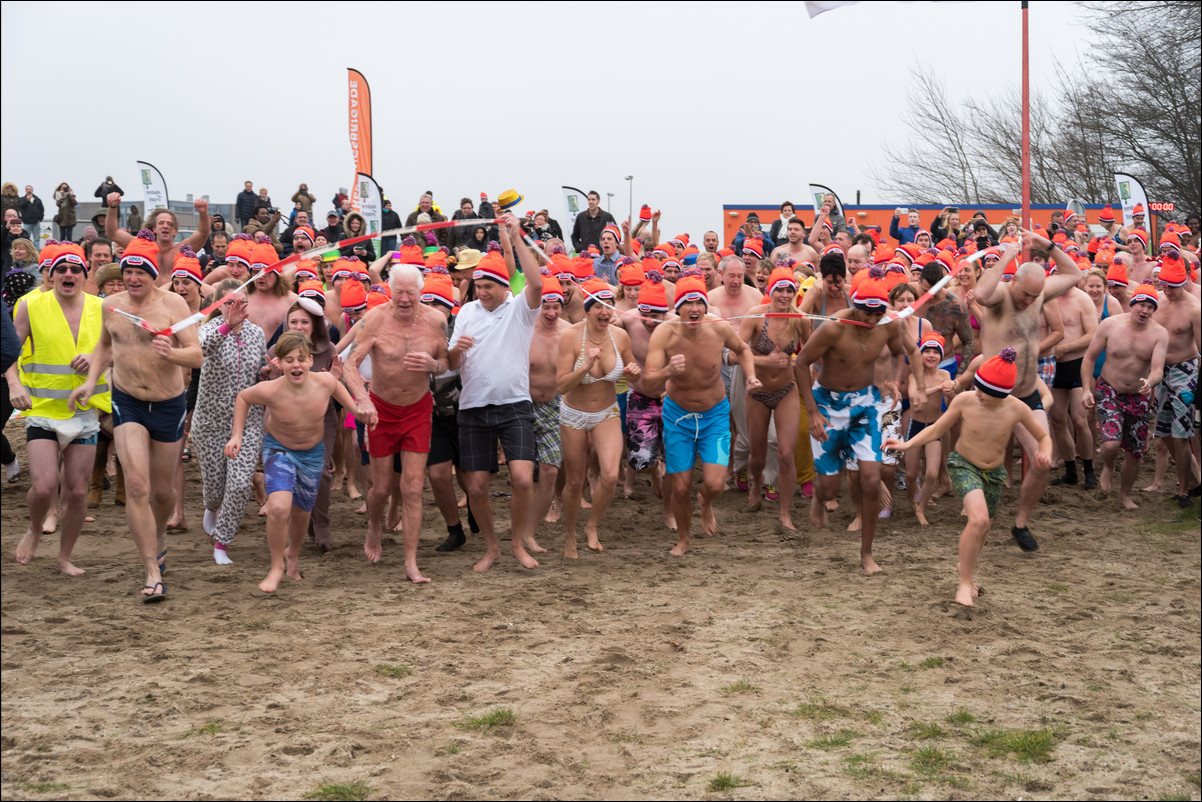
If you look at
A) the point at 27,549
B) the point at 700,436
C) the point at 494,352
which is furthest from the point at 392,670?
the point at 27,549

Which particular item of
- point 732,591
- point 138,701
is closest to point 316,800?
point 138,701

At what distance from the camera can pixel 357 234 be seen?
14688 millimetres

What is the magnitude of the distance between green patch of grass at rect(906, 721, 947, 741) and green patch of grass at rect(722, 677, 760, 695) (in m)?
0.78

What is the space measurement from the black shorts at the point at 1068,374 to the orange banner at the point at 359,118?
10.4 m

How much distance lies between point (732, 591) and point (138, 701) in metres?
3.65

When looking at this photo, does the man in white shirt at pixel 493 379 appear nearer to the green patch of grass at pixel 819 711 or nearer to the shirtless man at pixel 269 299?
the shirtless man at pixel 269 299

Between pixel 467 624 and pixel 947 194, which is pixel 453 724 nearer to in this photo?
pixel 467 624

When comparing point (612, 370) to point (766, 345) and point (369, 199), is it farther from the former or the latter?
point (369, 199)

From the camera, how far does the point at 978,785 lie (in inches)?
183

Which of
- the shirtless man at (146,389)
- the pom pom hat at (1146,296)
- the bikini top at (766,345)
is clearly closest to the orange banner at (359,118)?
the bikini top at (766,345)

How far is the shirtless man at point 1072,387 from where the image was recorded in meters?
10.3

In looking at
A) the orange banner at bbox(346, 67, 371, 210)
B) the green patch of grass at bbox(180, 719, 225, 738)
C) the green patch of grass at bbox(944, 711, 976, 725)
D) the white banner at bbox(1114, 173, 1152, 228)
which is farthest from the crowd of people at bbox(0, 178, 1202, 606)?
the white banner at bbox(1114, 173, 1152, 228)

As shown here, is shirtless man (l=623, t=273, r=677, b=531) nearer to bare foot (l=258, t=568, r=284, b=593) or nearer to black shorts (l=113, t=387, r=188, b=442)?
bare foot (l=258, t=568, r=284, b=593)

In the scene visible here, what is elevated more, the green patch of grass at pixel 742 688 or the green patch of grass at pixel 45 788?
the green patch of grass at pixel 45 788
